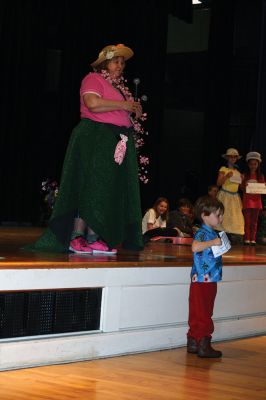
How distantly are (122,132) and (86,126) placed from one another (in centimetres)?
17

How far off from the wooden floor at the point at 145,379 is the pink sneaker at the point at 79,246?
62 cm

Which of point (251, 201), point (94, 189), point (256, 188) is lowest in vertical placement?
point (251, 201)

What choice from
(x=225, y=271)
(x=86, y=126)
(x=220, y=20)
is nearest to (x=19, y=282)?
(x=86, y=126)

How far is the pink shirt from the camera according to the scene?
394 cm

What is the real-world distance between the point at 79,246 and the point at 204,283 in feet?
2.11

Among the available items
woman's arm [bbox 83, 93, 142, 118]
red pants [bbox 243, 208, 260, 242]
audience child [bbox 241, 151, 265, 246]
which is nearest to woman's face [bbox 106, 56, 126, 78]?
woman's arm [bbox 83, 93, 142, 118]

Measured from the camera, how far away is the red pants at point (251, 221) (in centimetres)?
790

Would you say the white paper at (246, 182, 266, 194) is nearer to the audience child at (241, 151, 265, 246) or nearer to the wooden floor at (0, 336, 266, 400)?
the audience child at (241, 151, 265, 246)

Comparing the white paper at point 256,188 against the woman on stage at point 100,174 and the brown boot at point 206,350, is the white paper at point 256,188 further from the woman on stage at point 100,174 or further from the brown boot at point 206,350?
the brown boot at point 206,350

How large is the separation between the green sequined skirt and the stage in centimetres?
18

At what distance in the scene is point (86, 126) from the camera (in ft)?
13.0

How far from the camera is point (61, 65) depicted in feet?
33.1

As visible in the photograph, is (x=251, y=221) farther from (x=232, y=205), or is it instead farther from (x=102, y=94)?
(x=102, y=94)

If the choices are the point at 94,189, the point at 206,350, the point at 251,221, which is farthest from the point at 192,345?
the point at 251,221
